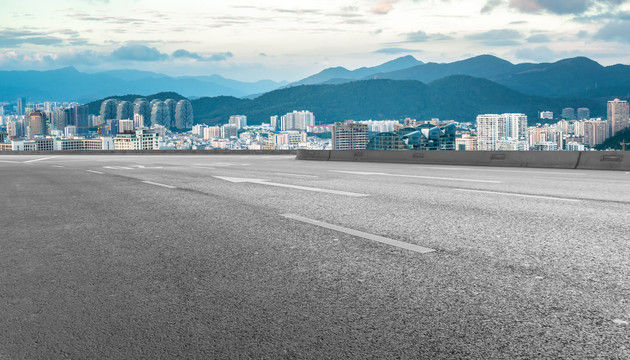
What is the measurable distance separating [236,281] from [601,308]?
2.40m

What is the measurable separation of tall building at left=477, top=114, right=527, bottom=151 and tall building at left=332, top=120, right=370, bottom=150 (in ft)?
104

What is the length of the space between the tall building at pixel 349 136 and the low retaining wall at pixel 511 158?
5748cm

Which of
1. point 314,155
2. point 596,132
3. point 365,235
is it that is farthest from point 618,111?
point 365,235

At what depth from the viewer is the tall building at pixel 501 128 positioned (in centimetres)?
10850

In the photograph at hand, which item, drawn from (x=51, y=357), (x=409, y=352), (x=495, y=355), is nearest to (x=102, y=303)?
(x=51, y=357)

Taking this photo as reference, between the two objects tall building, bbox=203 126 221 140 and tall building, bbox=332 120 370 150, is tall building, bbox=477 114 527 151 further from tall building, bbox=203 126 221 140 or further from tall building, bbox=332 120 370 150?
tall building, bbox=203 126 221 140

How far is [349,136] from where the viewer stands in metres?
85.4

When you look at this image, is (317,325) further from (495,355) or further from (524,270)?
(524,270)

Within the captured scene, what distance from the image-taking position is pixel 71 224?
689 cm

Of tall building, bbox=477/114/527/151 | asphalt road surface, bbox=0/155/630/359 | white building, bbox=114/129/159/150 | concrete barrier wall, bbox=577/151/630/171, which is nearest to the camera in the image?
asphalt road surface, bbox=0/155/630/359

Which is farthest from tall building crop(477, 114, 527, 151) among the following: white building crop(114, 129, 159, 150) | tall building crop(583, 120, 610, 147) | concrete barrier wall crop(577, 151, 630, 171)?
concrete barrier wall crop(577, 151, 630, 171)

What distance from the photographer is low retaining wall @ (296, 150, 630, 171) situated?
55.5ft

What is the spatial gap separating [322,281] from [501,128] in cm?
11404

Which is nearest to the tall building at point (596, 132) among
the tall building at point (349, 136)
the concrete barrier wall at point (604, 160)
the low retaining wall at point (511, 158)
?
the tall building at point (349, 136)
